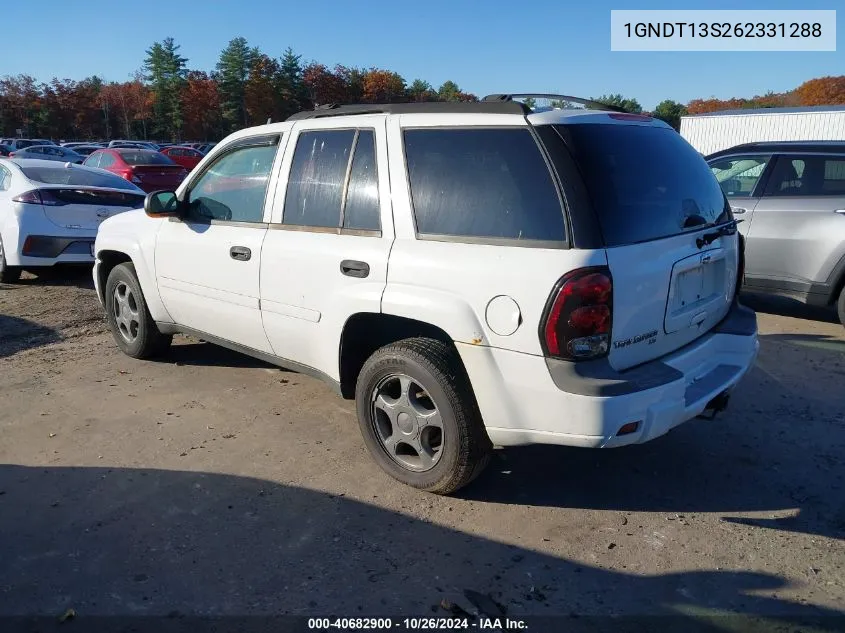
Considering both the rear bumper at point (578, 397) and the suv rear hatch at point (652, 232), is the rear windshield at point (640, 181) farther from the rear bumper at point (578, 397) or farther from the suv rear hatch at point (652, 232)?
the rear bumper at point (578, 397)

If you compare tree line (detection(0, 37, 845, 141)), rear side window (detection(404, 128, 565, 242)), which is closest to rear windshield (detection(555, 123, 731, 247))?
rear side window (detection(404, 128, 565, 242))

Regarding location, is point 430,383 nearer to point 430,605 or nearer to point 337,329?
point 337,329

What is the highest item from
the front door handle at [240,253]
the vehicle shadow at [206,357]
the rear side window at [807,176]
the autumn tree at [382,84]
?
the autumn tree at [382,84]

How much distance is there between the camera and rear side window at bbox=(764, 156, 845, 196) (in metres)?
6.57

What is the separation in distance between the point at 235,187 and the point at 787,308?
6.17 meters

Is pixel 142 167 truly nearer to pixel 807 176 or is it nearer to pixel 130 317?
pixel 130 317

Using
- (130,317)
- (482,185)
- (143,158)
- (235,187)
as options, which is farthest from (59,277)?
(143,158)

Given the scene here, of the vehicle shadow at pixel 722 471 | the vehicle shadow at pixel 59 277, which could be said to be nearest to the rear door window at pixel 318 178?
the vehicle shadow at pixel 722 471

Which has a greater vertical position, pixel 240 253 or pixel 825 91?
pixel 825 91

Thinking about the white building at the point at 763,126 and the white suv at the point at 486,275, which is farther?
the white building at the point at 763,126

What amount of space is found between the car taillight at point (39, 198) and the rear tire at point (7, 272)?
682 mm

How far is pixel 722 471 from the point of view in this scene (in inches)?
151

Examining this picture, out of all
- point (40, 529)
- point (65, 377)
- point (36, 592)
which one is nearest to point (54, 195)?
point (65, 377)

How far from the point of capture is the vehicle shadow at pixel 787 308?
7139 millimetres
